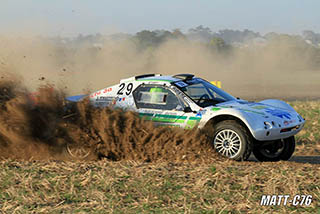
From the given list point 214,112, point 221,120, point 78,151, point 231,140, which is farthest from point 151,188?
point 78,151

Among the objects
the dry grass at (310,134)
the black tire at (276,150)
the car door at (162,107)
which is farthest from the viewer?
the dry grass at (310,134)

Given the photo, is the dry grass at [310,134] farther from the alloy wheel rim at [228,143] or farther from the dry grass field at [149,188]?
the dry grass field at [149,188]

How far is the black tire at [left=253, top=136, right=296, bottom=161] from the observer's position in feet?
29.7

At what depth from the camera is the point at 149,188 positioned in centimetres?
598

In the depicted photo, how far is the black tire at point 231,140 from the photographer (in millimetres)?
8086

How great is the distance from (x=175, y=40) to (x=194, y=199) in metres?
32.0

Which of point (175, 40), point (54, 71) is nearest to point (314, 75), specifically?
point (175, 40)

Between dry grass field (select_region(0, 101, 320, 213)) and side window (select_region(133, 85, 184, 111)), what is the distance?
6.23ft

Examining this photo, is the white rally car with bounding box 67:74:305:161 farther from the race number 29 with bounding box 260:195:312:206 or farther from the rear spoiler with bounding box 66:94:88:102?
the race number 29 with bounding box 260:195:312:206

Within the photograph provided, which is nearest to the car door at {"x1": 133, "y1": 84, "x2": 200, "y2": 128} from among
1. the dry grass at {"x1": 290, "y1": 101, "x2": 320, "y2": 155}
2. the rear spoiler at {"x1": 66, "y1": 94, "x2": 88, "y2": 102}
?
the rear spoiler at {"x1": 66, "y1": 94, "x2": 88, "y2": 102}

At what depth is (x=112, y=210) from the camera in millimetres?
5371

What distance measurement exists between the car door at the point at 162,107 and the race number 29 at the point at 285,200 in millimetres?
3095

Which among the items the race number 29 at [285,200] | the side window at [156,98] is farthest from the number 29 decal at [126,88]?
the race number 29 at [285,200]

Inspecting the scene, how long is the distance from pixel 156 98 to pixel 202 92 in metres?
0.91
